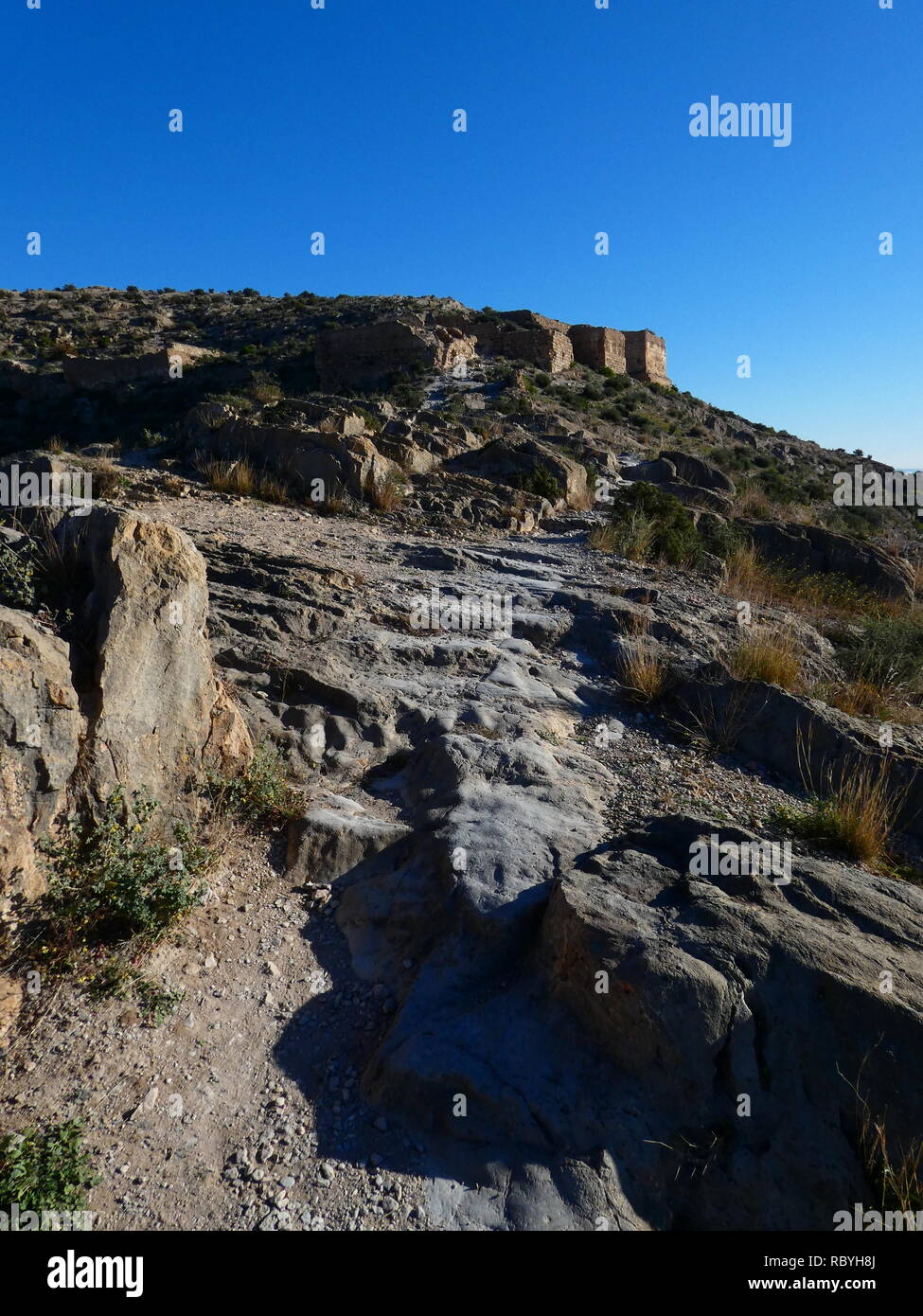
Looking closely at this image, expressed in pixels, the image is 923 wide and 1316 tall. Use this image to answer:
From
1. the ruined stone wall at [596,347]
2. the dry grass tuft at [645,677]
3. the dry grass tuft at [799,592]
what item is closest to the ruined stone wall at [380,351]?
the ruined stone wall at [596,347]

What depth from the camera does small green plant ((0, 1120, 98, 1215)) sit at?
2.03 metres

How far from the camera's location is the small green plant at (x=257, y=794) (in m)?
3.54

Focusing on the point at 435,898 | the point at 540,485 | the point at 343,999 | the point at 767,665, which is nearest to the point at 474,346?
the point at 540,485

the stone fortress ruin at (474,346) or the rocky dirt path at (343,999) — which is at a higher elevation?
the stone fortress ruin at (474,346)

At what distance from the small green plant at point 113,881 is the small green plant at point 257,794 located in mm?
462

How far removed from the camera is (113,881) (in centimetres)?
282

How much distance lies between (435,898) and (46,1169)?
1.65 metres

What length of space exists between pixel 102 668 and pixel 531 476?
31.0 feet

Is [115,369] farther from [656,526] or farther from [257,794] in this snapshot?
[257,794]

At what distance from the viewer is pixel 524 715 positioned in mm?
4863

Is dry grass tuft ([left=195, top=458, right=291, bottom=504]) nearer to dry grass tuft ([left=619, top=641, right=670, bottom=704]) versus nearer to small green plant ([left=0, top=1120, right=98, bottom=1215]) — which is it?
dry grass tuft ([left=619, top=641, right=670, bottom=704])

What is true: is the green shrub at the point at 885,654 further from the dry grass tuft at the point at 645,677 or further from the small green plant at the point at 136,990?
the small green plant at the point at 136,990

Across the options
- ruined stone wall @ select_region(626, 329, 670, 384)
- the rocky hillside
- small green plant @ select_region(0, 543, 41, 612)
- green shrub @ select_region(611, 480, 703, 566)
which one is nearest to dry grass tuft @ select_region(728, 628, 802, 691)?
the rocky hillside

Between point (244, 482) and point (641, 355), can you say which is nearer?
point (244, 482)
